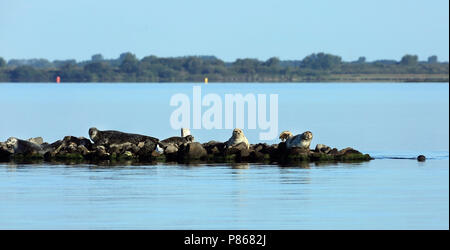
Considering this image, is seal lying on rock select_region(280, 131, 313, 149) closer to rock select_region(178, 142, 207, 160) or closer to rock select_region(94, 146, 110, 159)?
rock select_region(178, 142, 207, 160)

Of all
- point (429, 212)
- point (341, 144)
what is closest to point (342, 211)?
point (429, 212)

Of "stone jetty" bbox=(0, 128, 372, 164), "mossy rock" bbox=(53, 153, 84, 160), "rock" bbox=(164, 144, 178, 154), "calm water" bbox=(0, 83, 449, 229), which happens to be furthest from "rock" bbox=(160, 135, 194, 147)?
"calm water" bbox=(0, 83, 449, 229)

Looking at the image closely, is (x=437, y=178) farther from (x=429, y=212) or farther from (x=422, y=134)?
(x=422, y=134)

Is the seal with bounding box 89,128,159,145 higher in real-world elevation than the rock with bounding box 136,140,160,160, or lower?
higher

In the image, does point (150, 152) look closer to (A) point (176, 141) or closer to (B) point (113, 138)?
(A) point (176, 141)

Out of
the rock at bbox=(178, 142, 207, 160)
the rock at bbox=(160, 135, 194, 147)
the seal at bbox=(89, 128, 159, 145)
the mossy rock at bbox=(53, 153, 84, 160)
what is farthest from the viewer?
the rock at bbox=(160, 135, 194, 147)

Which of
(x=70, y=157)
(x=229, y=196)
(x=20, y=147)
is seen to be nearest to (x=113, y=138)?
(x=70, y=157)

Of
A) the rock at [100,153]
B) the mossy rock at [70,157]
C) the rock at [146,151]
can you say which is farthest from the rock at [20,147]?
the rock at [146,151]

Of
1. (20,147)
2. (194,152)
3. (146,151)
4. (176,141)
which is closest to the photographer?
(194,152)

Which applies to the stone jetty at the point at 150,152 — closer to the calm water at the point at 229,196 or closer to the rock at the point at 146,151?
the rock at the point at 146,151
